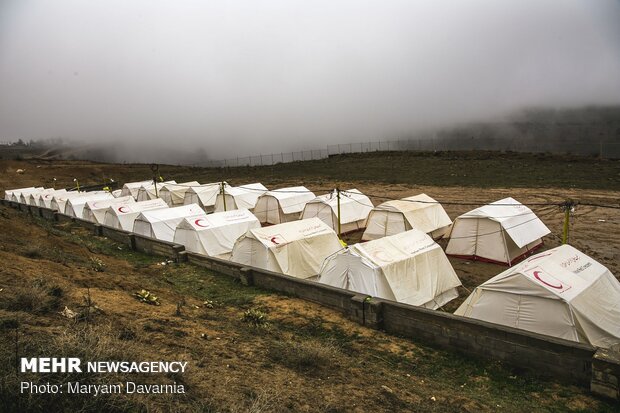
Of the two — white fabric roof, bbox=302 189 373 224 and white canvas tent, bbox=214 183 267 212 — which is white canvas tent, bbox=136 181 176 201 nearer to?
white canvas tent, bbox=214 183 267 212

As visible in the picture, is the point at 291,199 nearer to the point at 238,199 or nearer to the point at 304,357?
the point at 238,199

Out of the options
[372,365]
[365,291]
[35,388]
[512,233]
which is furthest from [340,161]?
[35,388]

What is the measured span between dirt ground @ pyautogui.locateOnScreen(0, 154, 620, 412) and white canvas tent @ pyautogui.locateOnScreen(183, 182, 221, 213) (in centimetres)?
1738

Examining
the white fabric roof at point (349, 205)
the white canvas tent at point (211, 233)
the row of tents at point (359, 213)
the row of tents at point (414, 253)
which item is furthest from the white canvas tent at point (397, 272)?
the white fabric roof at point (349, 205)

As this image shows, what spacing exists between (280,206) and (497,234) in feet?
44.3

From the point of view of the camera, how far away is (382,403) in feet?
20.0

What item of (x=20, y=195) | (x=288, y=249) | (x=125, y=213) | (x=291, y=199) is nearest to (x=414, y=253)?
(x=288, y=249)

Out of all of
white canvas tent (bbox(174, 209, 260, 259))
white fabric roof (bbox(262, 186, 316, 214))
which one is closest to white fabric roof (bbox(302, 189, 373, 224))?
white fabric roof (bbox(262, 186, 316, 214))

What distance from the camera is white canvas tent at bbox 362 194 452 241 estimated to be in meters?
19.2

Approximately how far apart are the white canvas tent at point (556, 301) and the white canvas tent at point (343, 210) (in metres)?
12.4

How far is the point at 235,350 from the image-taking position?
24.2 feet

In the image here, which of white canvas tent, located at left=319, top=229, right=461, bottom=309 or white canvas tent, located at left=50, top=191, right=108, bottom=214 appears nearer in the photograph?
white canvas tent, located at left=319, top=229, right=461, bottom=309

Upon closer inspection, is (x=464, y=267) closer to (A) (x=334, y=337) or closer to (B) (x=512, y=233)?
(B) (x=512, y=233)

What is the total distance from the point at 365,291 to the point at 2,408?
8.85 metres
